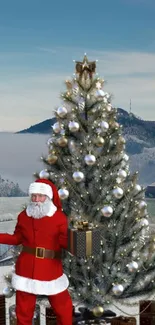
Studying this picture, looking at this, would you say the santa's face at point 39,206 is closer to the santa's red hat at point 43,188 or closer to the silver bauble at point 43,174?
the santa's red hat at point 43,188

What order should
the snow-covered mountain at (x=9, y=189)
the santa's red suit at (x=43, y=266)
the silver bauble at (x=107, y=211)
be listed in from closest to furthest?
the santa's red suit at (x=43, y=266), the silver bauble at (x=107, y=211), the snow-covered mountain at (x=9, y=189)

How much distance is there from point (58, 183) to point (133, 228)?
63 centimetres

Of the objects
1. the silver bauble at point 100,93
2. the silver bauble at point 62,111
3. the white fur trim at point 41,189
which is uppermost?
the silver bauble at point 100,93

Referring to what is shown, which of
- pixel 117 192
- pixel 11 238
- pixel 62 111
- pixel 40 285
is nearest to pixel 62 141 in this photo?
pixel 62 111

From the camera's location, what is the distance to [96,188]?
3590mm

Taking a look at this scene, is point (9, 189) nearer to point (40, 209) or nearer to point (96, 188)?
point (96, 188)

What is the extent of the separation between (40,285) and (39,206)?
486 millimetres

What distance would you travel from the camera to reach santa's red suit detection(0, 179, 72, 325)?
314cm

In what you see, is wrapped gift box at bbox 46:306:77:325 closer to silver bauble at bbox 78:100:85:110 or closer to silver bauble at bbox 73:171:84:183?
silver bauble at bbox 73:171:84:183

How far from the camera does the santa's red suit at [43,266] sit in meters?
3.14

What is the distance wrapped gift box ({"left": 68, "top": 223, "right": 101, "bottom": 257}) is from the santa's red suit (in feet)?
0.39

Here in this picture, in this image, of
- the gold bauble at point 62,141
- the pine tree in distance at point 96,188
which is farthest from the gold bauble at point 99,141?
the gold bauble at point 62,141

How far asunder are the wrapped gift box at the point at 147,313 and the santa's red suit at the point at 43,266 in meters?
0.82

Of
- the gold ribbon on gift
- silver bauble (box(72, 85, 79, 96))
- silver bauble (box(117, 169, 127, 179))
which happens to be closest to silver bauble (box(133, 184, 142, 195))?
silver bauble (box(117, 169, 127, 179))
